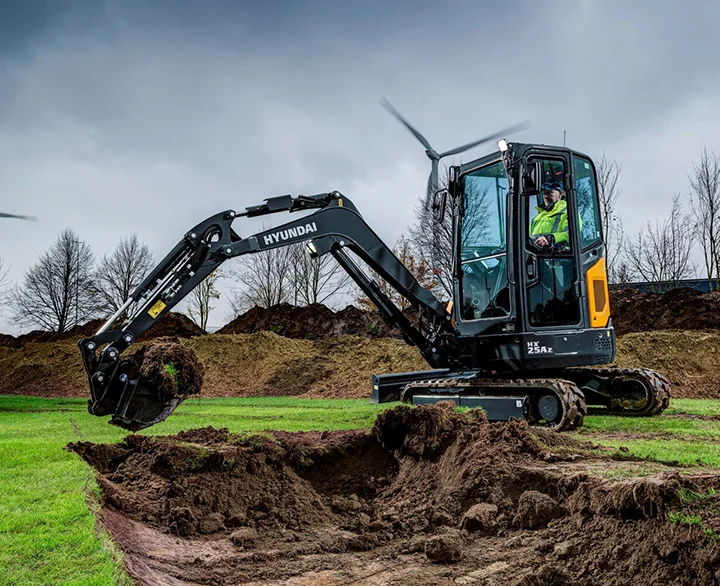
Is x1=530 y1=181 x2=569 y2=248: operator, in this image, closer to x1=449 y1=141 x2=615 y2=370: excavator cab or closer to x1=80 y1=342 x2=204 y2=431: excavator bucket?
x1=449 y1=141 x2=615 y2=370: excavator cab

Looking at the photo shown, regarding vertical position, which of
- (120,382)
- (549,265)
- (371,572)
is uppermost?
(549,265)

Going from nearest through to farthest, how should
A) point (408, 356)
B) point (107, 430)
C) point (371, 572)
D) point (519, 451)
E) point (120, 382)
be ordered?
point (371, 572)
point (519, 451)
point (120, 382)
point (107, 430)
point (408, 356)

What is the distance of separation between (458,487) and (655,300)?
21210 millimetres

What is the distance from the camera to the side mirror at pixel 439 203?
10.8 metres

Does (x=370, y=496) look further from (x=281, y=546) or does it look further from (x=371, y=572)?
(x=371, y=572)

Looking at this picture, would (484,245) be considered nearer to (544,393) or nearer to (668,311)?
(544,393)

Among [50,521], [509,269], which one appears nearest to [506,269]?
[509,269]

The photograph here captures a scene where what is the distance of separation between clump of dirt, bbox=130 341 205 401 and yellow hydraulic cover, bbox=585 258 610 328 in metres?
6.00

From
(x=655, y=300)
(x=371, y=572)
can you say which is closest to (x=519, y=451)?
(x=371, y=572)

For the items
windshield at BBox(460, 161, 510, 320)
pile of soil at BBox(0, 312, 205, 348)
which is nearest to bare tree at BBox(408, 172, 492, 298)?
windshield at BBox(460, 161, 510, 320)

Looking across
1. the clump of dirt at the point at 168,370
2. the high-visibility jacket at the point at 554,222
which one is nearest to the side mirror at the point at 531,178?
the high-visibility jacket at the point at 554,222

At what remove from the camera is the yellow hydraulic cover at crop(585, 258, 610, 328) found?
10070mm

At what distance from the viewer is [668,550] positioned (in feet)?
13.8

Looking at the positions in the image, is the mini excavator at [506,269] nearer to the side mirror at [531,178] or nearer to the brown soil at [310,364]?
the side mirror at [531,178]
